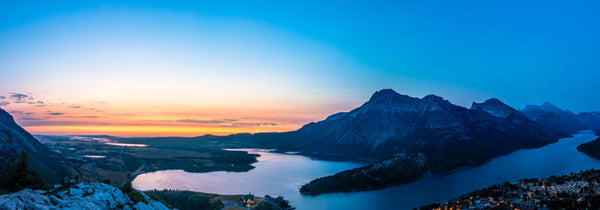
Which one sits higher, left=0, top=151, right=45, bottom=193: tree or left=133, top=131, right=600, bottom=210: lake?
left=0, top=151, right=45, bottom=193: tree

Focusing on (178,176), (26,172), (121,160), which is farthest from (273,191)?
(121,160)

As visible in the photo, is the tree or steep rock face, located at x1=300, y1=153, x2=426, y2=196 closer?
the tree

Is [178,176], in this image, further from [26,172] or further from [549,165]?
[549,165]

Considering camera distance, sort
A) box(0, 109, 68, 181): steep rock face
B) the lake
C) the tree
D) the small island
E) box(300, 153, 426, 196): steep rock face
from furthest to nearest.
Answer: the small island → box(300, 153, 426, 196): steep rock face → box(0, 109, 68, 181): steep rock face → the lake → the tree

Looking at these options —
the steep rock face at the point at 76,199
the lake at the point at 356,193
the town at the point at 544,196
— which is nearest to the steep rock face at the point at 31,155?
the lake at the point at 356,193

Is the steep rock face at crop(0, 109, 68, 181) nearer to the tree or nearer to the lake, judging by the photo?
the lake

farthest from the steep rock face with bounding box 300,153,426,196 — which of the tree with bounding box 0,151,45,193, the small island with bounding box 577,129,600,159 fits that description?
the small island with bounding box 577,129,600,159

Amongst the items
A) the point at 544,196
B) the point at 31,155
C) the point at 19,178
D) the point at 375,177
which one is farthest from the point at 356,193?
the point at 31,155

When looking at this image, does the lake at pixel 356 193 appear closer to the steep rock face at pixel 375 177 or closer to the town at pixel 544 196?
the steep rock face at pixel 375 177

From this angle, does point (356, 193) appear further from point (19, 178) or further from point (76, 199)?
point (76, 199)
